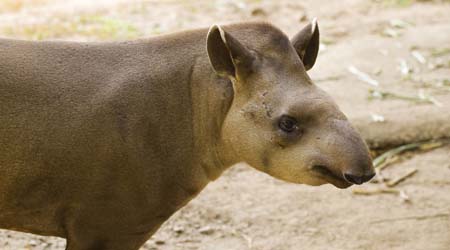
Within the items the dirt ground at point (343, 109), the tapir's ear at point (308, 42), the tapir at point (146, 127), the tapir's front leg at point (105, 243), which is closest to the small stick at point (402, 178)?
the dirt ground at point (343, 109)

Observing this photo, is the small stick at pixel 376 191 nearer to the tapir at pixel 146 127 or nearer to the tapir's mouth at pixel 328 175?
the tapir at pixel 146 127

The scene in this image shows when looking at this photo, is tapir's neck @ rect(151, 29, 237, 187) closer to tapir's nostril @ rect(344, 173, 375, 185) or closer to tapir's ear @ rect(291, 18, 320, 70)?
tapir's ear @ rect(291, 18, 320, 70)

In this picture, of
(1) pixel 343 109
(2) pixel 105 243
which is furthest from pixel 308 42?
(1) pixel 343 109

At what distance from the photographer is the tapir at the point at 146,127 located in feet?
14.6

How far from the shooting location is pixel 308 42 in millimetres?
4992

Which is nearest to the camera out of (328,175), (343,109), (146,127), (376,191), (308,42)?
(328,175)

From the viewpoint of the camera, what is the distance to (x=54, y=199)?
4.53 metres

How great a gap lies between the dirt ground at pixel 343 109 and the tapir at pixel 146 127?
1.69 m

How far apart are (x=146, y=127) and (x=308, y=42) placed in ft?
3.83

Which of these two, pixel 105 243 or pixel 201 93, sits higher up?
pixel 201 93

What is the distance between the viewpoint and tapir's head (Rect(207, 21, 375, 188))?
4328 mm

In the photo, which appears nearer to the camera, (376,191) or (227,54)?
(227,54)

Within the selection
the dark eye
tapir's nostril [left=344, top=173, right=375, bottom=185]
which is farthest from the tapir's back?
tapir's nostril [left=344, top=173, right=375, bottom=185]

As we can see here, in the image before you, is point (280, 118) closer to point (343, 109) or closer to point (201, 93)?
point (201, 93)
